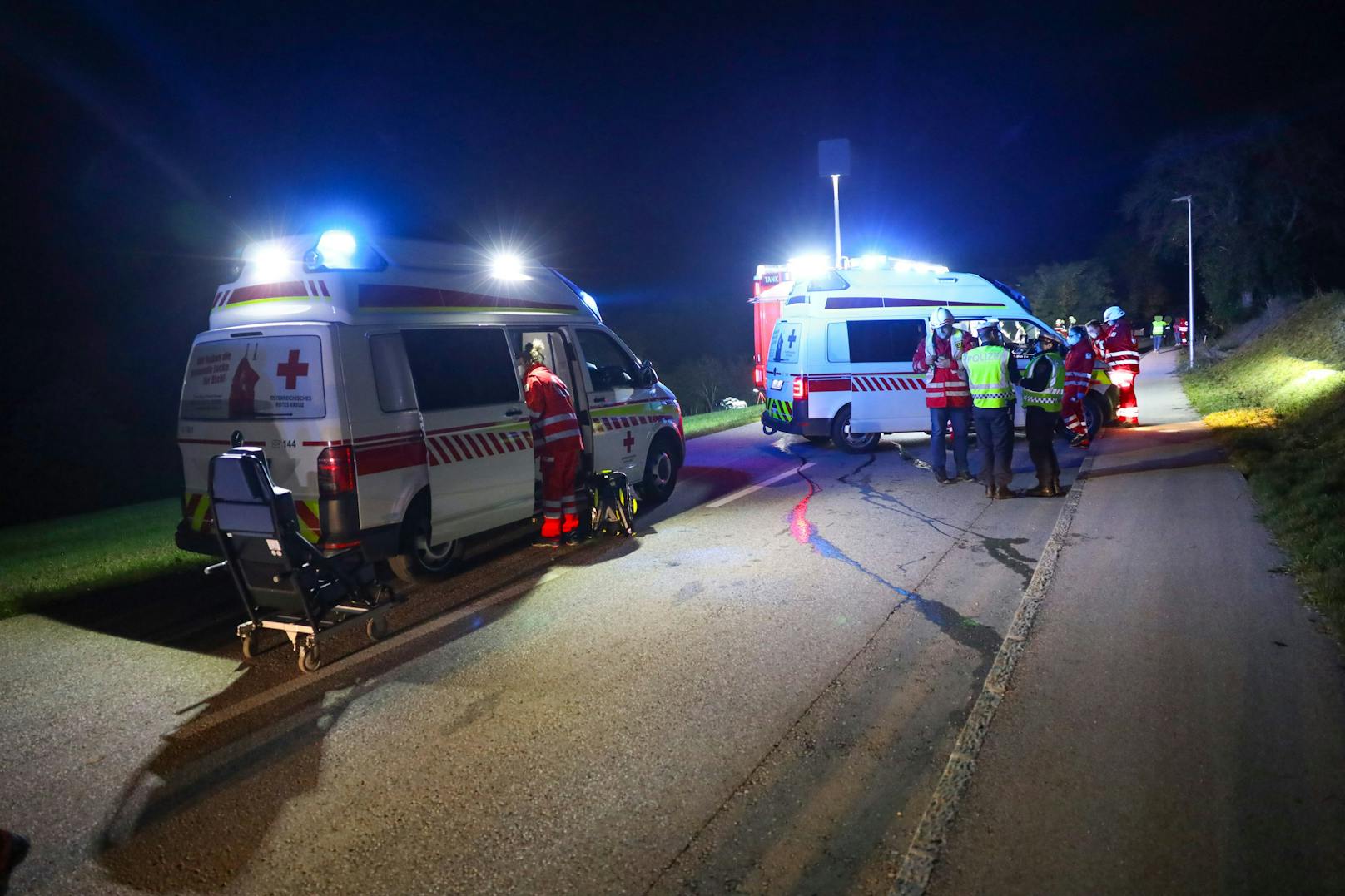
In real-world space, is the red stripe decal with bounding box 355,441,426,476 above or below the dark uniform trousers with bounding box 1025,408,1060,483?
above

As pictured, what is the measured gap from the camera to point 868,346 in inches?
491

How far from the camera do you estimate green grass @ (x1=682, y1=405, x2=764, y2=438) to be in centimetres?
1669

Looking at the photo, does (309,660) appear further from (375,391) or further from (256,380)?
(256,380)

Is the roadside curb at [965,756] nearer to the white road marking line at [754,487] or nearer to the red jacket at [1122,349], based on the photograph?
the white road marking line at [754,487]

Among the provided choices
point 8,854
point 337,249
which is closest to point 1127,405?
point 337,249

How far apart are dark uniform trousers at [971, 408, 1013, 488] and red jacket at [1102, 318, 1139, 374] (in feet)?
16.4

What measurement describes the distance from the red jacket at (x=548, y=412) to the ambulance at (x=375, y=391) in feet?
0.38

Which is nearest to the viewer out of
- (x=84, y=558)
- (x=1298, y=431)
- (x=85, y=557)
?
(x=84, y=558)

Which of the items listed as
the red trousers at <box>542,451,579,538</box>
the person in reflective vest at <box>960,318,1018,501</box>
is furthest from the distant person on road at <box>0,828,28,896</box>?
the person in reflective vest at <box>960,318,1018,501</box>

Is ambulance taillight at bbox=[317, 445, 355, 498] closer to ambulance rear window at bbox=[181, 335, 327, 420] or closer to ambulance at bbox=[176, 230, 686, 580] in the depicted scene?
ambulance at bbox=[176, 230, 686, 580]

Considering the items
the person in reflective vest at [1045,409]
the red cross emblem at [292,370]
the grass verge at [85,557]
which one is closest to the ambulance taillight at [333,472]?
the red cross emblem at [292,370]

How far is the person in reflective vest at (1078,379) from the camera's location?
452 inches

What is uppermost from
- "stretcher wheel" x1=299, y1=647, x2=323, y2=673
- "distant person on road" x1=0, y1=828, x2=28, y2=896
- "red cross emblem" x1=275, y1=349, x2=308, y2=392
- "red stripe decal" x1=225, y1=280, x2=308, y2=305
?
"red stripe decal" x1=225, y1=280, x2=308, y2=305

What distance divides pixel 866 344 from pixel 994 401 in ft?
12.3
